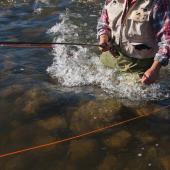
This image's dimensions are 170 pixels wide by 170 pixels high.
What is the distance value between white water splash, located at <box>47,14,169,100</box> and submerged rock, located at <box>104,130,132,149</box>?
897 millimetres

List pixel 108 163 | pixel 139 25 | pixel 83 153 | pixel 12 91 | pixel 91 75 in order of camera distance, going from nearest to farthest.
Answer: pixel 108 163 → pixel 83 153 → pixel 139 25 → pixel 12 91 → pixel 91 75

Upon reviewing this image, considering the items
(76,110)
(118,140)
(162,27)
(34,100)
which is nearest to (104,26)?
(162,27)

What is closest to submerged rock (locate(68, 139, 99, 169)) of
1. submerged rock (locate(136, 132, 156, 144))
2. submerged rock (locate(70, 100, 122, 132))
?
submerged rock (locate(70, 100, 122, 132))

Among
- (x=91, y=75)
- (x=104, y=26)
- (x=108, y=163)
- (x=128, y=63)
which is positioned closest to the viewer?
(x=108, y=163)

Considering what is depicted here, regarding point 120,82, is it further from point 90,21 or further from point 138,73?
point 90,21

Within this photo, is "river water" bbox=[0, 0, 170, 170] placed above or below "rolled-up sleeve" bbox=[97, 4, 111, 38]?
below

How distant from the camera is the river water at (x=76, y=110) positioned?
191 inches

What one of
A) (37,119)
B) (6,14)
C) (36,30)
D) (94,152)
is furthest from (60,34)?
(94,152)

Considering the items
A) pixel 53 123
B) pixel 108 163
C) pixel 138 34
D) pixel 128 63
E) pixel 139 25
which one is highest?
pixel 139 25

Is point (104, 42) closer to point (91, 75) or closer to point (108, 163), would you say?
point (91, 75)

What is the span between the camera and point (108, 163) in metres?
4.75

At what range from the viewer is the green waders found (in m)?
5.80

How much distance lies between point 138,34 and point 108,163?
5.49ft

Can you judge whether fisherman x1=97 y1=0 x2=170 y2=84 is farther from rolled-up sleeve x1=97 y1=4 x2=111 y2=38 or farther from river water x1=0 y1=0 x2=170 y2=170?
river water x1=0 y1=0 x2=170 y2=170
